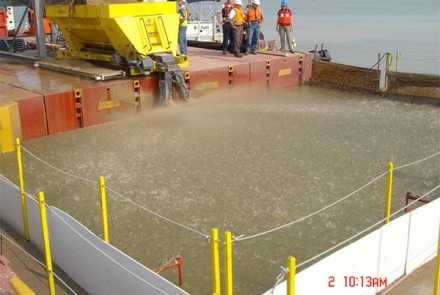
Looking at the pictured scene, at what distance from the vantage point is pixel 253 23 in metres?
16.2

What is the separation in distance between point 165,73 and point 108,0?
7.28 feet

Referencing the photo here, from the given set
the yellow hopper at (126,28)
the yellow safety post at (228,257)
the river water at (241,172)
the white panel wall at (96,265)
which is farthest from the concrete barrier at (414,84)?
the yellow safety post at (228,257)

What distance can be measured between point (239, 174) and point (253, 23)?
824 centimetres

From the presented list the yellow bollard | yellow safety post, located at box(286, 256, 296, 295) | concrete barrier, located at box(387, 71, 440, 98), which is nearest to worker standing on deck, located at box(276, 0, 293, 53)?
concrete barrier, located at box(387, 71, 440, 98)

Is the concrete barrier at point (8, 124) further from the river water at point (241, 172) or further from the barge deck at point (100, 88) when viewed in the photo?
the river water at point (241, 172)

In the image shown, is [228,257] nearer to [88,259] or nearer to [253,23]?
[88,259]

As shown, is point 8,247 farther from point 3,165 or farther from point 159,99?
point 159,99

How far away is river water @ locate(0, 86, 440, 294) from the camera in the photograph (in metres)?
6.89

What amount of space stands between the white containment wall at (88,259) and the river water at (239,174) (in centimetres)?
85

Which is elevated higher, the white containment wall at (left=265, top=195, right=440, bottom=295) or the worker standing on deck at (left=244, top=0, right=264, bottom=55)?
the worker standing on deck at (left=244, top=0, right=264, bottom=55)

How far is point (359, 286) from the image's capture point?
509 centimetres

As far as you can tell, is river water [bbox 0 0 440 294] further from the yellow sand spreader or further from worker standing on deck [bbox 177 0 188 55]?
worker standing on deck [bbox 177 0 188 55]

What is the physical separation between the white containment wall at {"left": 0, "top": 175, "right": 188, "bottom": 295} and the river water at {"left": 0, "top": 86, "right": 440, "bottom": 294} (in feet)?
2.78

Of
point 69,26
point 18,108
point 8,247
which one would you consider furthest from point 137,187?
point 69,26
